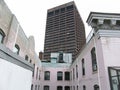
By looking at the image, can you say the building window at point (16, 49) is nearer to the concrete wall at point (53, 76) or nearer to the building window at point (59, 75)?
the concrete wall at point (53, 76)

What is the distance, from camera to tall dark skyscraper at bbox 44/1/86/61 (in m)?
86.4

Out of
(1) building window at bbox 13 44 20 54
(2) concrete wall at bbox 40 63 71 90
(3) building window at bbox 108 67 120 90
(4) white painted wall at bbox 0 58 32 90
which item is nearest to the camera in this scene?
(4) white painted wall at bbox 0 58 32 90

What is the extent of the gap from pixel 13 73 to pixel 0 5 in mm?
5882

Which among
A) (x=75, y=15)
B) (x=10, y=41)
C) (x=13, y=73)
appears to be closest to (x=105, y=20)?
(x=13, y=73)

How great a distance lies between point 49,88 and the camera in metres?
24.5

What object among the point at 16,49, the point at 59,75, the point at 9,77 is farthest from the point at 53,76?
the point at 9,77

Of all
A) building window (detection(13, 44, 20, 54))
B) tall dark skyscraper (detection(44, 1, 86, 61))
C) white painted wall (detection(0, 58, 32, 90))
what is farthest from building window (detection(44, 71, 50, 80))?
tall dark skyscraper (detection(44, 1, 86, 61))

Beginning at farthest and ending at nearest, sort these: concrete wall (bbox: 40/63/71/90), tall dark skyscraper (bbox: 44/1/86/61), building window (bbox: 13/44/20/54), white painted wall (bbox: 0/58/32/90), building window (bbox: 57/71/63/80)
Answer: tall dark skyscraper (bbox: 44/1/86/61), building window (bbox: 57/71/63/80), concrete wall (bbox: 40/63/71/90), building window (bbox: 13/44/20/54), white painted wall (bbox: 0/58/32/90)

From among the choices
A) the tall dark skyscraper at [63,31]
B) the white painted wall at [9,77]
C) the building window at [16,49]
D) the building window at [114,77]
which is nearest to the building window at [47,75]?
the building window at [16,49]

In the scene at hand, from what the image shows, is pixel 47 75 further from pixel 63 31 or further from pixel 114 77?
pixel 63 31

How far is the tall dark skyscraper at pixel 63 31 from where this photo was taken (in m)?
86.4

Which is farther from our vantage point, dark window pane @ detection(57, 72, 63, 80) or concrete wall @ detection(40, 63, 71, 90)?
dark window pane @ detection(57, 72, 63, 80)

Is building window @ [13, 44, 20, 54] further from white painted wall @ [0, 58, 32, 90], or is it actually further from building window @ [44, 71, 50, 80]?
building window @ [44, 71, 50, 80]

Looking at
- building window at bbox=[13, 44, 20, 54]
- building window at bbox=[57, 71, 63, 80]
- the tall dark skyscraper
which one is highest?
the tall dark skyscraper
